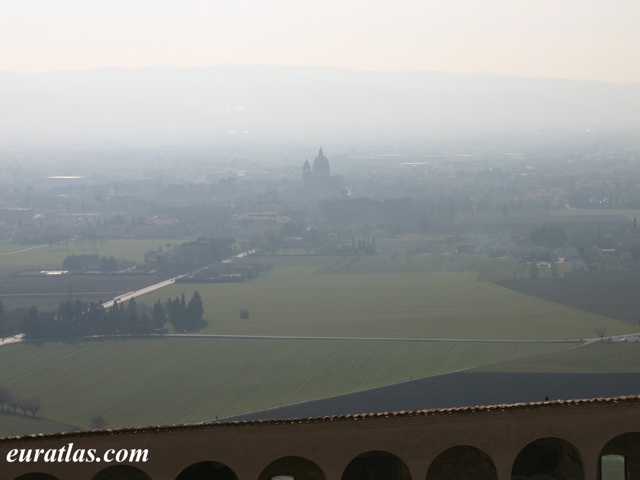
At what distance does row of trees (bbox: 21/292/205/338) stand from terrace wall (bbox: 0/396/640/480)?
1108 inches

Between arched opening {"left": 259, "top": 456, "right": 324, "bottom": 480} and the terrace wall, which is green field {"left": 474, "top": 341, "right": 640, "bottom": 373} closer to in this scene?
the terrace wall

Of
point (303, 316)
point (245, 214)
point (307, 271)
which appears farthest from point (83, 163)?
point (303, 316)

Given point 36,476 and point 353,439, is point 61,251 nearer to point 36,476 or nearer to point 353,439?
point 36,476

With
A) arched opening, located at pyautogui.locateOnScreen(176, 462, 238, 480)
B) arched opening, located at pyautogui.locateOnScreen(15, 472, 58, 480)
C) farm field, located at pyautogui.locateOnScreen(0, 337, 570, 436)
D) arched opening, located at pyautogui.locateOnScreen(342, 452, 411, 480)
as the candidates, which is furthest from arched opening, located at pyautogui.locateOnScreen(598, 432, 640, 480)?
farm field, located at pyautogui.locateOnScreen(0, 337, 570, 436)

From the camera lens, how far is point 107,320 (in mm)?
37531

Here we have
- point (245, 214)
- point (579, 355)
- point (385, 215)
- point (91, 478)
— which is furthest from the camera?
point (245, 214)

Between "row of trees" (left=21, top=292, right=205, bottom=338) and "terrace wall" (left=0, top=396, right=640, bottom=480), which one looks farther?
"row of trees" (left=21, top=292, right=205, bottom=338)

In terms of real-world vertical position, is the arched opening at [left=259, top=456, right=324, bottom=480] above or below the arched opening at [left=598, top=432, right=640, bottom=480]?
above

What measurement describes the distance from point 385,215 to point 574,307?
111 feet

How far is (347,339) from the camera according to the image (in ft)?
115

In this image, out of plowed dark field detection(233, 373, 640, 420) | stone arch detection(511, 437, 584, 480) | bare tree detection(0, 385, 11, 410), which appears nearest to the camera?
stone arch detection(511, 437, 584, 480)

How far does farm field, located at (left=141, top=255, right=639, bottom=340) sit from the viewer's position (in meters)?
35.8

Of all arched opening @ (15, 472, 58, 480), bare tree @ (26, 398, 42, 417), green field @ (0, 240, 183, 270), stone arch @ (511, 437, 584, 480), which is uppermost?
arched opening @ (15, 472, 58, 480)

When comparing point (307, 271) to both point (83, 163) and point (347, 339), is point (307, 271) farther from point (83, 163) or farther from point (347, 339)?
point (83, 163)
